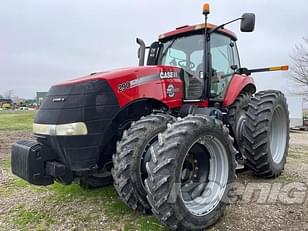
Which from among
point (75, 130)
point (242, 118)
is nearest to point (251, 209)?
point (242, 118)

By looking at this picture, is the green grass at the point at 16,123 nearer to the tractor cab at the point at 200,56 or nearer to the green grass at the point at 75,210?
the green grass at the point at 75,210

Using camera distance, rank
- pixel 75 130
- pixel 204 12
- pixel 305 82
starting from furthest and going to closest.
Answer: pixel 305 82
pixel 204 12
pixel 75 130

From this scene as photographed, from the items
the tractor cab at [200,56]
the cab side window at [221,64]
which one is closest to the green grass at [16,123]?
the tractor cab at [200,56]

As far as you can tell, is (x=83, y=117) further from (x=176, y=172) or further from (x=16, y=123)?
(x=16, y=123)

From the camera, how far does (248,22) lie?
403cm

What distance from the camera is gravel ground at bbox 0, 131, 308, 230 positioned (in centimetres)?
327

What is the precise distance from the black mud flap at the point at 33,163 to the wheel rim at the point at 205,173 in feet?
5.03

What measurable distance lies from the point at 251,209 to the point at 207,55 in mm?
2270

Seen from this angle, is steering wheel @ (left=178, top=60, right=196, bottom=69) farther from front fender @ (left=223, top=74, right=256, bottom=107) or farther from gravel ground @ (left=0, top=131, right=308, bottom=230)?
gravel ground @ (left=0, top=131, right=308, bottom=230)

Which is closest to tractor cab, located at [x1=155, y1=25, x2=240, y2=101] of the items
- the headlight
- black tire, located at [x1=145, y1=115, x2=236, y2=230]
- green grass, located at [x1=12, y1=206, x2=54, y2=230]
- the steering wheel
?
Result: the steering wheel

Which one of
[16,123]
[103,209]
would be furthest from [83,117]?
[16,123]

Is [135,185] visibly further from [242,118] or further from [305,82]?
[305,82]

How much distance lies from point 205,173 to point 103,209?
51.9 inches

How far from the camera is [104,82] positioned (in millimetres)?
3322
